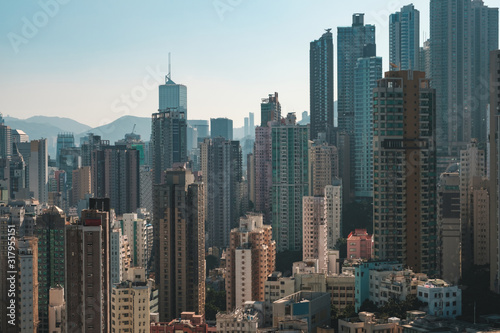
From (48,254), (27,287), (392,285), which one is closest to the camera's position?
(392,285)

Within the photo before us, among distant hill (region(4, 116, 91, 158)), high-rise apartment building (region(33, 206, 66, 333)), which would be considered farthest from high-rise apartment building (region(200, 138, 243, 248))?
high-rise apartment building (region(33, 206, 66, 333))

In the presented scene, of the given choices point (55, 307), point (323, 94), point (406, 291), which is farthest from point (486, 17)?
point (55, 307)

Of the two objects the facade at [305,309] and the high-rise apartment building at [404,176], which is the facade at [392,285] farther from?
the high-rise apartment building at [404,176]

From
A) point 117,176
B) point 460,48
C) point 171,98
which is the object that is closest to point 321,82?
point 171,98

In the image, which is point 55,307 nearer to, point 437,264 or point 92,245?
point 92,245

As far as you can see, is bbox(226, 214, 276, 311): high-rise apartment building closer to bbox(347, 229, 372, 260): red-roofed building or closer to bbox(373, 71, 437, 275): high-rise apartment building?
bbox(347, 229, 372, 260): red-roofed building

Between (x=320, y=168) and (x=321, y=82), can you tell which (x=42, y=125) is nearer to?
(x=320, y=168)
